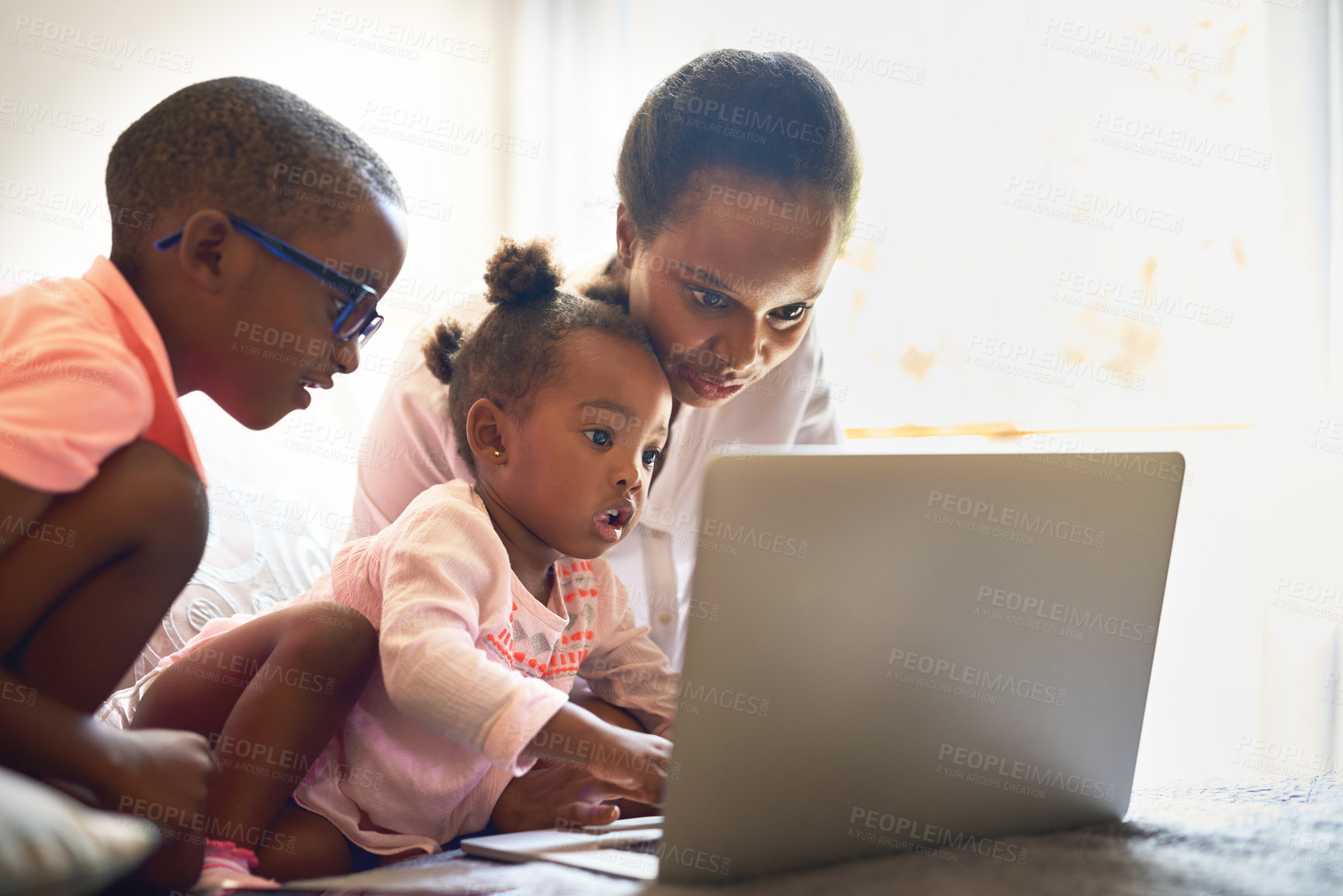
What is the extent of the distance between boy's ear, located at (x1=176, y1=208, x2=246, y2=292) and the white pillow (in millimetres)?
547

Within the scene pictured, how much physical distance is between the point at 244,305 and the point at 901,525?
69 centimetres

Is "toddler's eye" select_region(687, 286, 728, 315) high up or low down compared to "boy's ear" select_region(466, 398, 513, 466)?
up

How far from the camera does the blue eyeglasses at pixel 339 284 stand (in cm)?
99

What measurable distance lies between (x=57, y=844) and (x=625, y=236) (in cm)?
105

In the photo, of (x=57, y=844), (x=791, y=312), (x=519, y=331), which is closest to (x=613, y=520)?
(x=519, y=331)

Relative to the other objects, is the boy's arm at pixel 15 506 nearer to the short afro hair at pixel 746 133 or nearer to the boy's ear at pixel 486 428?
the boy's ear at pixel 486 428

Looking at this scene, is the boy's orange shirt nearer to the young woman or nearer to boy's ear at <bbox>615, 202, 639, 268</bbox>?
the young woman

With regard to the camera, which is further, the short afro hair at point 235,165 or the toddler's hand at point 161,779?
the short afro hair at point 235,165

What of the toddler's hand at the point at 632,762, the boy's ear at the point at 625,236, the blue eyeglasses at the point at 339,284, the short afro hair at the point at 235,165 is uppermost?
the boy's ear at the point at 625,236

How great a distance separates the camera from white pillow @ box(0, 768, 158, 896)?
51 centimetres

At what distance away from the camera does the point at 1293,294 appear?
7.19 feet

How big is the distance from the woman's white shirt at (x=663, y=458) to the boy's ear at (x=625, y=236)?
0.25 metres

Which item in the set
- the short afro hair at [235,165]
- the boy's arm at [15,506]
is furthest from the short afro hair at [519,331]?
the boy's arm at [15,506]

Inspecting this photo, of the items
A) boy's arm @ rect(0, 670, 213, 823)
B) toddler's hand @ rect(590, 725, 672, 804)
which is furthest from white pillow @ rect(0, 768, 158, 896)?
toddler's hand @ rect(590, 725, 672, 804)
